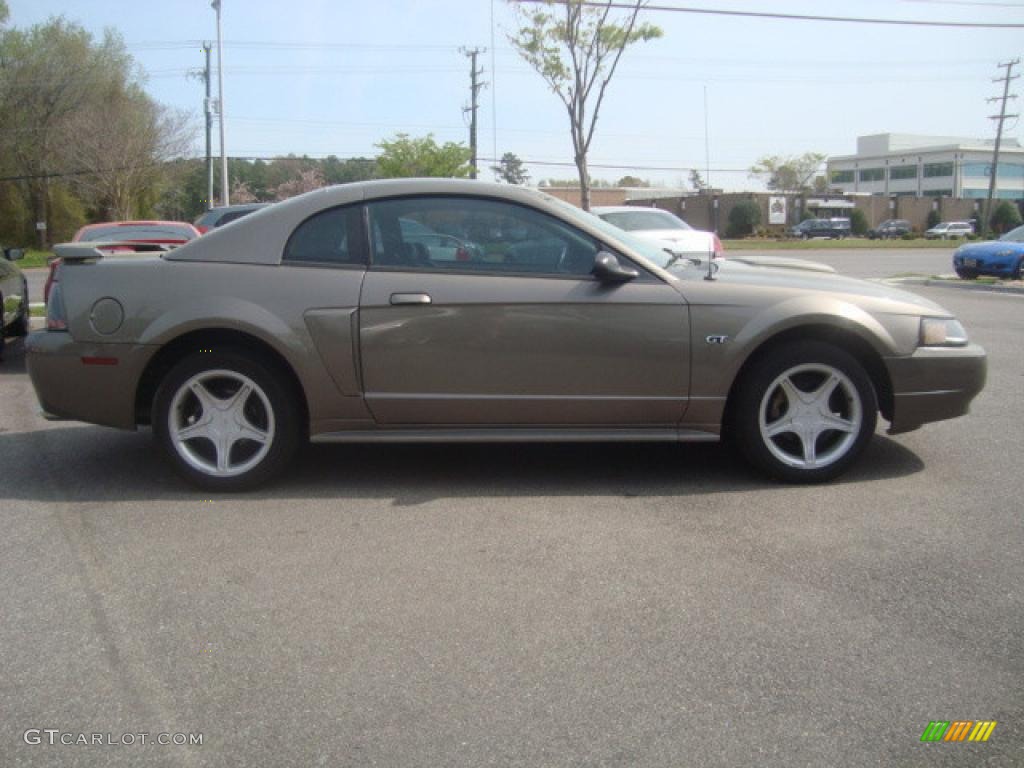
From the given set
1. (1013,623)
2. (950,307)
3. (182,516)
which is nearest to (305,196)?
(182,516)

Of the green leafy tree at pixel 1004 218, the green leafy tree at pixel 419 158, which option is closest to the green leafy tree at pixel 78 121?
the green leafy tree at pixel 419 158

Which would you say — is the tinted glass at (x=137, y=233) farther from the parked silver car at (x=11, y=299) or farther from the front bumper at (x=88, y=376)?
the front bumper at (x=88, y=376)

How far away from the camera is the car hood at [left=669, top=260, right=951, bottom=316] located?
4.91m

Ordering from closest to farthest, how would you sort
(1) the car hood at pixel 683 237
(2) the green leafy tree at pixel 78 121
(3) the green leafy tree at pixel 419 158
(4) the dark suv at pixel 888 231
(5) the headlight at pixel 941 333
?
(5) the headlight at pixel 941 333 < (1) the car hood at pixel 683 237 < (3) the green leafy tree at pixel 419 158 < (2) the green leafy tree at pixel 78 121 < (4) the dark suv at pixel 888 231

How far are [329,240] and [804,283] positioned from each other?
99.4 inches

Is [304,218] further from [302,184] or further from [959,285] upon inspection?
[302,184]

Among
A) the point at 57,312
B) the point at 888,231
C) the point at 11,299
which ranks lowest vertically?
the point at 11,299

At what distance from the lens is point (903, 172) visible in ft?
353

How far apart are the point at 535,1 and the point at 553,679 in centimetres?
2242

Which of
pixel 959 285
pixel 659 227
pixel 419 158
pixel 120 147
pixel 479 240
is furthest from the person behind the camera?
pixel 120 147

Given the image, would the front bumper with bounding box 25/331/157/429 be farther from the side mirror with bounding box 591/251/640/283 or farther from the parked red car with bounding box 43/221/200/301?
the parked red car with bounding box 43/221/200/301

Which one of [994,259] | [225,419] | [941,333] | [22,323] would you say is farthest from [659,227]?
[994,259]

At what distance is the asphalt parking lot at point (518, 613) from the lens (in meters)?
2.67

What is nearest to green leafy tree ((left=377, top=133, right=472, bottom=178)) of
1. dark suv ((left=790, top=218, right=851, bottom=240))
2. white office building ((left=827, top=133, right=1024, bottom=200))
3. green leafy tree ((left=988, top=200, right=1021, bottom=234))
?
dark suv ((left=790, top=218, right=851, bottom=240))
